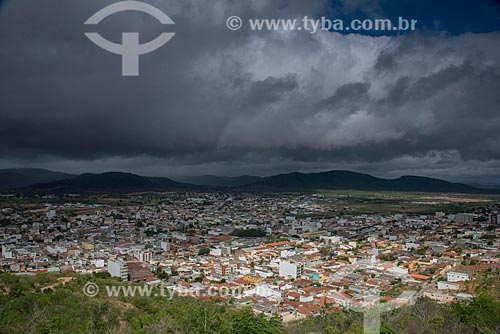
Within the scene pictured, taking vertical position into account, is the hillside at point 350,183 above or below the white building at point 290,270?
above

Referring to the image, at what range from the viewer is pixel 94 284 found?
379 inches

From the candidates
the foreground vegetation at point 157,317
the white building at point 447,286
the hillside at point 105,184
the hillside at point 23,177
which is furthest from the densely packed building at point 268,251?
the hillside at point 23,177

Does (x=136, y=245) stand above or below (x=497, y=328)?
below

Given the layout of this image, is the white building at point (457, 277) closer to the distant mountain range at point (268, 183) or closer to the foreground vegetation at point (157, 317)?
the foreground vegetation at point (157, 317)

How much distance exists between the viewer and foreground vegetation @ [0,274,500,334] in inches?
218

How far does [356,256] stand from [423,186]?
70.5 m

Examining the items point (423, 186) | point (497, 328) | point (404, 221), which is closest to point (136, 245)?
point (497, 328)

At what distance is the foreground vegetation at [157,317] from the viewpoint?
553cm

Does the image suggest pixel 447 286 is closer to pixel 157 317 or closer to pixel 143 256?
pixel 157 317

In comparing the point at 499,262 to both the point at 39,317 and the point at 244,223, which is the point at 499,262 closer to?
the point at 39,317

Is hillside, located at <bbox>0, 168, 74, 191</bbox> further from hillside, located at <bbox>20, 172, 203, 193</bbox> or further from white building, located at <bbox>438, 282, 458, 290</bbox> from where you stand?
white building, located at <bbox>438, 282, 458, 290</bbox>

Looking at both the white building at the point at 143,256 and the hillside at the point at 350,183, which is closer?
the white building at the point at 143,256

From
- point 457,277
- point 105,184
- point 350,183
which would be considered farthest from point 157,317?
point 350,183

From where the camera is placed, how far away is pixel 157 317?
6785mm
